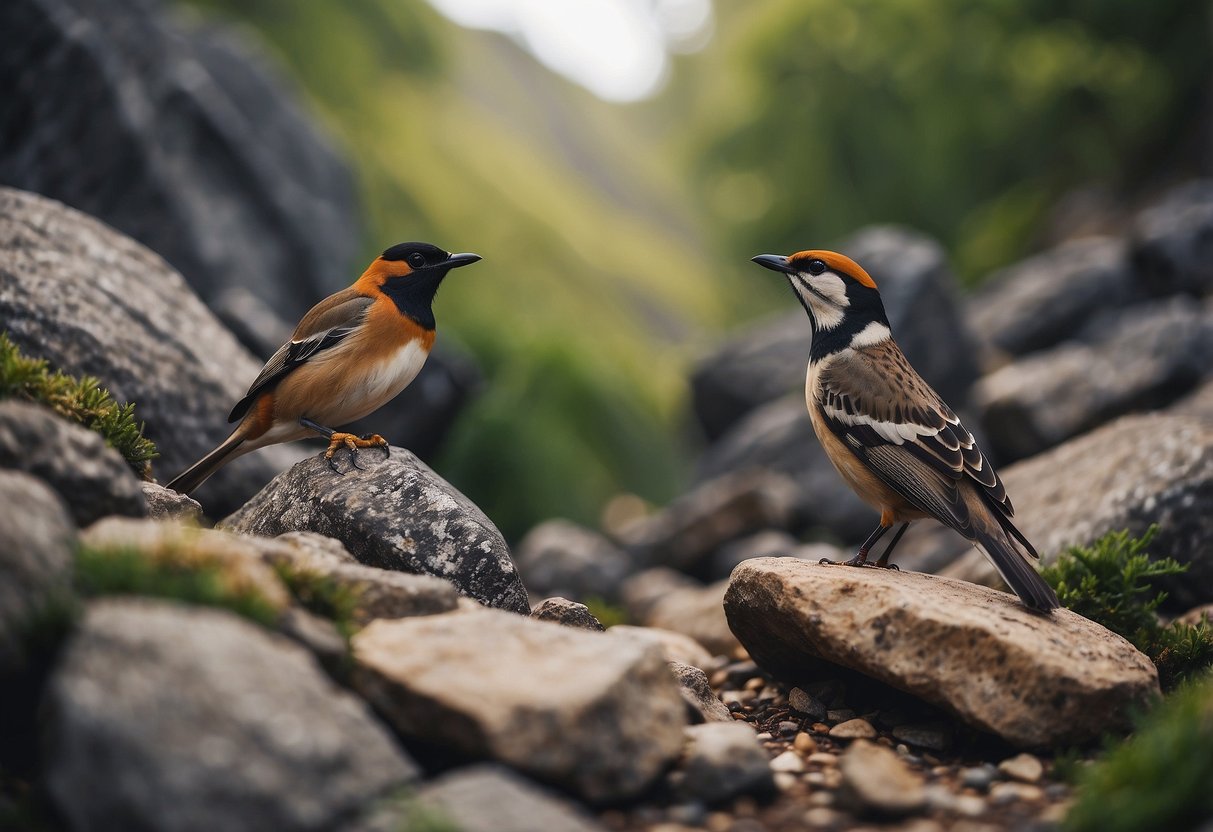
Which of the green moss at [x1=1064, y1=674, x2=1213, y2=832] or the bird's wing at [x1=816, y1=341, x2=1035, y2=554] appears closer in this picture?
the green moss at [x1=1064, y1=674, x2=1213, y2=832]

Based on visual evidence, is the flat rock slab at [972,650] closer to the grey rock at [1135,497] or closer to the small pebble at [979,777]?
the small pebble at [979,777]

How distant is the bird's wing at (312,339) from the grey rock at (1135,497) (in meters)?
4.50

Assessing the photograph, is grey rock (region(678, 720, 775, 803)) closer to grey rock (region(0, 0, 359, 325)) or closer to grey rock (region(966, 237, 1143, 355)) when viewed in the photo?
grey rock (region(0, 0, 359, 325))

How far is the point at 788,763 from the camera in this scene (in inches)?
177

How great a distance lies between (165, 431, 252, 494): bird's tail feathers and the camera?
5982mm

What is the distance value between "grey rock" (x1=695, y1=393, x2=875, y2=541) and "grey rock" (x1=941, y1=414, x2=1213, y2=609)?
431cm

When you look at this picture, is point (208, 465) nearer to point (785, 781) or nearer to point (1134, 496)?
point (785, 781)

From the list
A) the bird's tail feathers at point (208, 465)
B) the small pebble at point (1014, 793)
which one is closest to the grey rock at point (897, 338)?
the bird's tail feathers at point (208, 465)

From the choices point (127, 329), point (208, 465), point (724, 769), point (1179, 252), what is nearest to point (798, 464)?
point (1179, 252)

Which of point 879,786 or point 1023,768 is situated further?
point 1023,768

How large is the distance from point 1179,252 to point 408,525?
11.7m

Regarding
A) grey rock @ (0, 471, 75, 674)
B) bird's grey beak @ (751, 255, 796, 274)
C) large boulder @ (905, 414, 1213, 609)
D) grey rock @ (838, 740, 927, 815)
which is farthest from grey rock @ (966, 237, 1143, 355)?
grey rock @ (0, 471, 75, 674)

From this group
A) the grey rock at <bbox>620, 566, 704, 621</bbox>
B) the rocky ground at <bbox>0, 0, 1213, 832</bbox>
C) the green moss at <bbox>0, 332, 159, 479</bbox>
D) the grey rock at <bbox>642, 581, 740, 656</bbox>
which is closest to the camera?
the rocky ground at <bbox>0, 0, 1213, 832</bbox>

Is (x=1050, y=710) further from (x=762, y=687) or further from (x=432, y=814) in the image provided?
(x=432, y=814)
